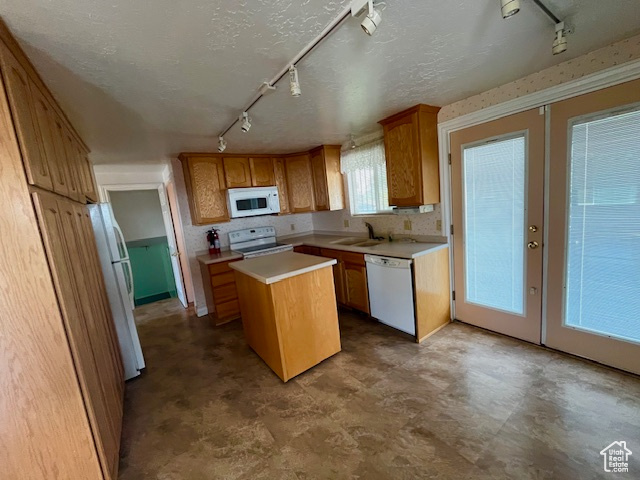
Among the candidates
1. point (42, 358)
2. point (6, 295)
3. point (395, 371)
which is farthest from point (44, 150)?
point (395, 371)

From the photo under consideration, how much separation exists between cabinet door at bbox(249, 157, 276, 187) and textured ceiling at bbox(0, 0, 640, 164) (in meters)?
1.42

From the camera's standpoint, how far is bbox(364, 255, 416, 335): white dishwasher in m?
2.62

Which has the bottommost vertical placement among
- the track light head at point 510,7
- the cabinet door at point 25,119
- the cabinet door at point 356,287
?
the cabinet door at point 356,287

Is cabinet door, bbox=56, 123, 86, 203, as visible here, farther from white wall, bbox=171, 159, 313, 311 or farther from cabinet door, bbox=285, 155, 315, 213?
cabinet door, bbox=285, 155, 315, 213

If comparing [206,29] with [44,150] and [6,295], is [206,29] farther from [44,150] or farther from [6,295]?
[6,295]

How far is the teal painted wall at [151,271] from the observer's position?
520cm

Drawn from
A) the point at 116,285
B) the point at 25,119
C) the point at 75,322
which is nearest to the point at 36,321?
the point at 75,322

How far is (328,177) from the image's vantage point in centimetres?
389

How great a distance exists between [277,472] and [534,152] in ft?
9.54

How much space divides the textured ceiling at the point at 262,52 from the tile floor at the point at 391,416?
229 cm

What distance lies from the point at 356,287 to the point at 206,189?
237cm

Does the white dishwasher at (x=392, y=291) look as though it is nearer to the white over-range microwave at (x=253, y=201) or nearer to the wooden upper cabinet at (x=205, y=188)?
the white over-range microwave at (x=253, y=201)

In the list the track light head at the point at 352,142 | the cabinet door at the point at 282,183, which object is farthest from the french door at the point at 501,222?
the cabinet door at the point at 282,183

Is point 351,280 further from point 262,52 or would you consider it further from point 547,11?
point 547,11
